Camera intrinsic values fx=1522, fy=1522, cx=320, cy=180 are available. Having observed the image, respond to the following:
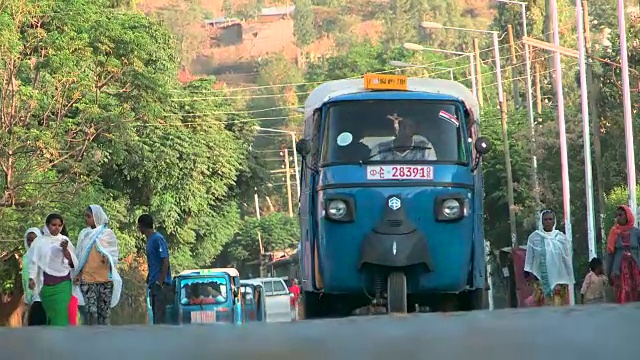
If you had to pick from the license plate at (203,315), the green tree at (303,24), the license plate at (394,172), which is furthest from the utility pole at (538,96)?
the green tree at (303,24)

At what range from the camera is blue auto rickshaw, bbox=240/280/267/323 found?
33.3 m

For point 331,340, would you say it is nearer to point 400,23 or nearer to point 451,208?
point 451,208

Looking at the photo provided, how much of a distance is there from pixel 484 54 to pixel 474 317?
114 meters

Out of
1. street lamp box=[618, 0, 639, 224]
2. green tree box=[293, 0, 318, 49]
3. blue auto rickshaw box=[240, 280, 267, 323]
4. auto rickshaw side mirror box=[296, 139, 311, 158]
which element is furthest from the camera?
green tree box=[293, 0, 318, 49]

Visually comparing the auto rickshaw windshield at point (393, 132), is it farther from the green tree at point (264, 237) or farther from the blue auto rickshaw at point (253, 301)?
the green tree at point (264, 237)

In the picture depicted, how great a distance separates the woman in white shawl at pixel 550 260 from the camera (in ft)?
55.1

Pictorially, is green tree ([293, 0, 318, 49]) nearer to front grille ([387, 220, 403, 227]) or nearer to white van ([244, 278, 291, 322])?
white van ([244, 278, 291, 322])

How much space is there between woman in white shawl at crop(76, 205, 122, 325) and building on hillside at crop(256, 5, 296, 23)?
174 m

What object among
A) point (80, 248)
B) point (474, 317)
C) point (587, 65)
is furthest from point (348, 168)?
point (587, 65)

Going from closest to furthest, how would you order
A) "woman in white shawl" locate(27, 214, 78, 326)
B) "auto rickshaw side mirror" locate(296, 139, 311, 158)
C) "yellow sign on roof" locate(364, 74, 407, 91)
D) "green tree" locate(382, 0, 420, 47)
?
"woman in white shawl" locate(27, 214, 78, 326)
"auto rickshaw side mirror" locate(296, 139, 311, 158)
"yellow sign on roof" locate(364, 74, 407, 91)
"green tree" locate(382, 0, 420, 47)

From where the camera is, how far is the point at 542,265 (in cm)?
1692

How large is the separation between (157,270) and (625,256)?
4.93 m

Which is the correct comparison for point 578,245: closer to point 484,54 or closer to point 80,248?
point 80,248

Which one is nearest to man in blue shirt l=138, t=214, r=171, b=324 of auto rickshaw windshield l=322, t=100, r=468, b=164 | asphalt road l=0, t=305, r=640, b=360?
auto rickshaw windshield l=322, t=100, r=468, b=164
